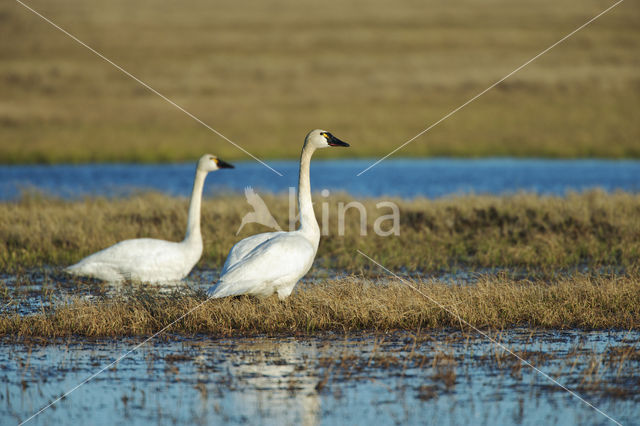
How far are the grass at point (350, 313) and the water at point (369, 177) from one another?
37.7 ft

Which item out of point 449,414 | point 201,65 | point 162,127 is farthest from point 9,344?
point 201,65

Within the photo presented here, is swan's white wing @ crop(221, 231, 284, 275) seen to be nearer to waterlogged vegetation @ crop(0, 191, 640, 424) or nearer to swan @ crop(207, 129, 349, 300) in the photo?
swan @ crop(207, 129, 349, 300)

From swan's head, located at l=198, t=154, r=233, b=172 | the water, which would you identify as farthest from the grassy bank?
the water

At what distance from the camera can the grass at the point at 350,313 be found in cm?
908

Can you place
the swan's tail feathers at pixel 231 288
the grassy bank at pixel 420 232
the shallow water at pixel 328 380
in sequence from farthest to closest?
the grassy bank at pixel 420 232 → the swan's tail feathers at pixel 231 288 → the shallow water at pixel 328 380

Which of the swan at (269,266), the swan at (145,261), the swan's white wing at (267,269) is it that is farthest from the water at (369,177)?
the swan's white wing at (267,269)

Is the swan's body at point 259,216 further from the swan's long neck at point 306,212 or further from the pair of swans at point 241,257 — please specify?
the swan's long neck at point 306,212

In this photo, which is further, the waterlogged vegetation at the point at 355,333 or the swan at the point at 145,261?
the swan at the point at 145,261

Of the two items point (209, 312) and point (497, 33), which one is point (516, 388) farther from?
point (497, 33)

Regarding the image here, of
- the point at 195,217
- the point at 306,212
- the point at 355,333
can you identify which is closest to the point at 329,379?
the point at 355,333

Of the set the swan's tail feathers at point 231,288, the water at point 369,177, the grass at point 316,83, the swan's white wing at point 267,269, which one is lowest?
the swan's tail feathers at point 231,288

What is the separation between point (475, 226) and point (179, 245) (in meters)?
5.52

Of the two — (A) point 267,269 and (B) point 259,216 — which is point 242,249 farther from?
(B) point 259,216

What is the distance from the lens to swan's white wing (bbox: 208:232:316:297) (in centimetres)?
938
